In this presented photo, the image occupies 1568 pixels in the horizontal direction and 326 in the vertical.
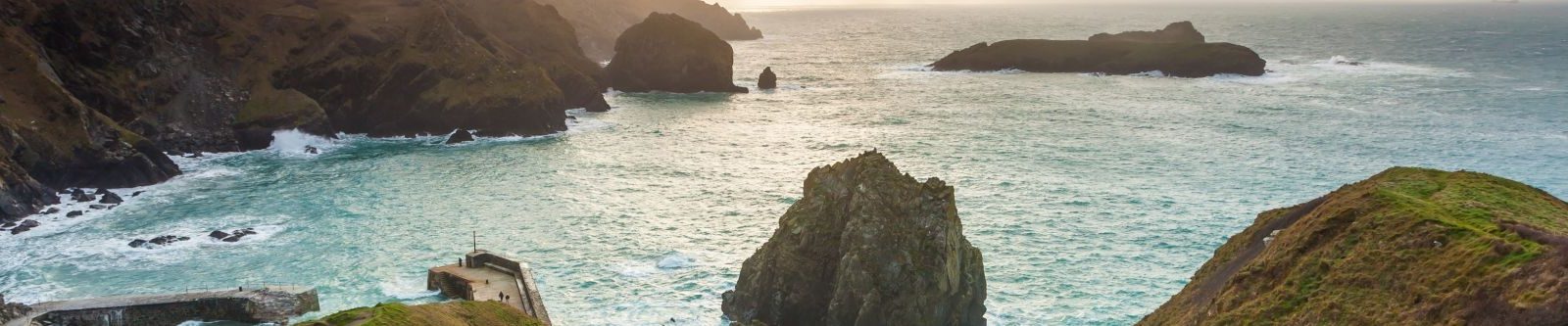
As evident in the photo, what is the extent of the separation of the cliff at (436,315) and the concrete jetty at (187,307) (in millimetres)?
10203

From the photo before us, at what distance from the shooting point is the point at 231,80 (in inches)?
3937

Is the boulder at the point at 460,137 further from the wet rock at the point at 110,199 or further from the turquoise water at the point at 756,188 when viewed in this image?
the wet rock at the point at 110,199

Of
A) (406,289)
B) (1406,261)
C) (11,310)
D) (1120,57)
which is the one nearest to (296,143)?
(406,289)

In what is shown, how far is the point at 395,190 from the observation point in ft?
245

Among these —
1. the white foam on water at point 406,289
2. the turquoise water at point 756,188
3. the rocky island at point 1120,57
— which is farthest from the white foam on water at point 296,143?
the rocky island at point 1120,57

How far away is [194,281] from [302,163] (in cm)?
3585

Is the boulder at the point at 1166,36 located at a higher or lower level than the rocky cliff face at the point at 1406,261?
higher

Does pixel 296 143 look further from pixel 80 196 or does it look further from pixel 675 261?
pixel 675 261

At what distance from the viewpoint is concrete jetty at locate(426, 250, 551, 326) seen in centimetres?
4778

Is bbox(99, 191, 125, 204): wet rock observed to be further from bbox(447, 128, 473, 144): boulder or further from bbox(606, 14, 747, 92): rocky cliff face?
bbox(606, 14, 747, 92): rocky cliff face

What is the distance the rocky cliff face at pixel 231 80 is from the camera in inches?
3019

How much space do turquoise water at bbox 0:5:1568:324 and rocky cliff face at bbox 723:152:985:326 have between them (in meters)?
4.36

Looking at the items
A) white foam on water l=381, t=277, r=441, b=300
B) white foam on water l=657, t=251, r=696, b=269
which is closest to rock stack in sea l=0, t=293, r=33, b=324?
white foam on water l=381, t=277, r=441, b=300

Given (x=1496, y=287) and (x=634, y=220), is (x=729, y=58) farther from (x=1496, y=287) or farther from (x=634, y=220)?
(x=1496, y=287)
